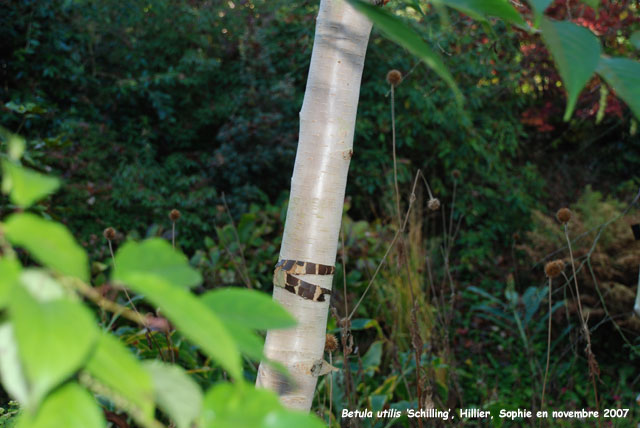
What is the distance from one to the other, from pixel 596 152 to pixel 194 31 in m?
5.57

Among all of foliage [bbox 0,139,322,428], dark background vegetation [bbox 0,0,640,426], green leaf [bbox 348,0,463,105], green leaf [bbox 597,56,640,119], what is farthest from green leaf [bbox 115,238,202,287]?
dark background vegetation [bbox 0,0,640,426]

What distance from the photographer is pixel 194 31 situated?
689cm

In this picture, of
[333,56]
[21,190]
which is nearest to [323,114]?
[333,56]

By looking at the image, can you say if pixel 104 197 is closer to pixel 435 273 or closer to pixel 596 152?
pixel 435 273

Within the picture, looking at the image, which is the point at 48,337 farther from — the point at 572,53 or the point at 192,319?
the point at 572,53

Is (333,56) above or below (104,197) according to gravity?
above

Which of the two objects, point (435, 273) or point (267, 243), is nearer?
point (267, 243)

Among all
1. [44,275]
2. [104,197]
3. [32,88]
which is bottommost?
[104,197]

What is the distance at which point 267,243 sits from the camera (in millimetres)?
4688

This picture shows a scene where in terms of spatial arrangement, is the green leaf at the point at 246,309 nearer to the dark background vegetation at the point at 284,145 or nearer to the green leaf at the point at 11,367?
the green leaf at the point at 11,367

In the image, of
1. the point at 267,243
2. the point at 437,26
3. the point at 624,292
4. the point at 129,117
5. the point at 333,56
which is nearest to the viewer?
the point at 333,56

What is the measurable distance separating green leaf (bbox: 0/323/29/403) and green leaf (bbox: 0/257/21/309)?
0.02 metres

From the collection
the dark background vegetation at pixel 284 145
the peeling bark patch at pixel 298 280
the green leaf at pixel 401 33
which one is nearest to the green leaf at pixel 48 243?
the green leaf at pixel 401 33

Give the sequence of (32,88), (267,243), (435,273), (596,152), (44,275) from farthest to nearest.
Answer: (596,152) < (32,88) < (435,273) < (267,243) < (44,275)
